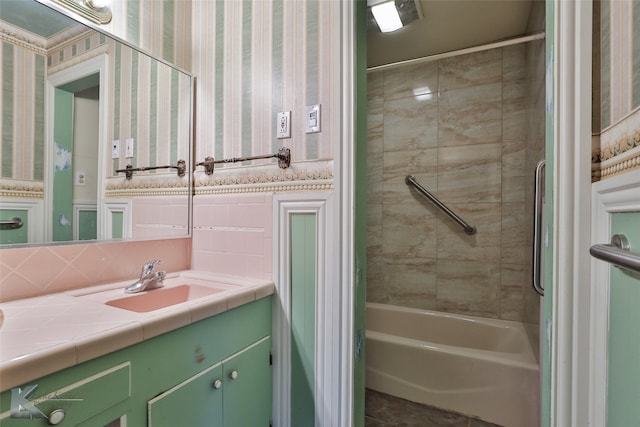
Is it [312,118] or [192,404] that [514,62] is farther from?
[192,404]

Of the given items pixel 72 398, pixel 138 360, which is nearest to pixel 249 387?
pixel 138 360

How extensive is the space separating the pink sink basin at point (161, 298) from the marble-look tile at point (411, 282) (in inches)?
61.4

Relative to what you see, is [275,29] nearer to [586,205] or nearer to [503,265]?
[586,205]

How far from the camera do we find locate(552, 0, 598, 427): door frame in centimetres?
68

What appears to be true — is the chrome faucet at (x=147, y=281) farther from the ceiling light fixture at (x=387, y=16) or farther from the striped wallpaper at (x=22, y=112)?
the ceiling light fixture at (x=387, y=16)

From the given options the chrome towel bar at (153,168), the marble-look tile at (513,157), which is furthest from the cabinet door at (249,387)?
the marble-look tile at (513,157)

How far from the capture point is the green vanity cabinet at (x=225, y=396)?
0.87 meters

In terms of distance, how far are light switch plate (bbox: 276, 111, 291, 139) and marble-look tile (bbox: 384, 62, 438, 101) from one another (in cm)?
144

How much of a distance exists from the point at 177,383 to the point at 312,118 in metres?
1.04

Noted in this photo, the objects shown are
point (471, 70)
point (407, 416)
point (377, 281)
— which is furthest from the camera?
point (377, 281)

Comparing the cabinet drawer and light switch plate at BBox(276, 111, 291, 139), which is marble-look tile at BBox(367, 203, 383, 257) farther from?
the cabinet drawer

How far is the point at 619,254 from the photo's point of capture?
46cm

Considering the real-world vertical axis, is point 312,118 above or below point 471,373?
above

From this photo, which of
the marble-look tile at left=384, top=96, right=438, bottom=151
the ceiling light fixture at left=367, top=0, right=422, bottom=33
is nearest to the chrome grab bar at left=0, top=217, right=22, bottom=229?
the ceiling light fixture at left=367, top=0, right=422, bottom=33
